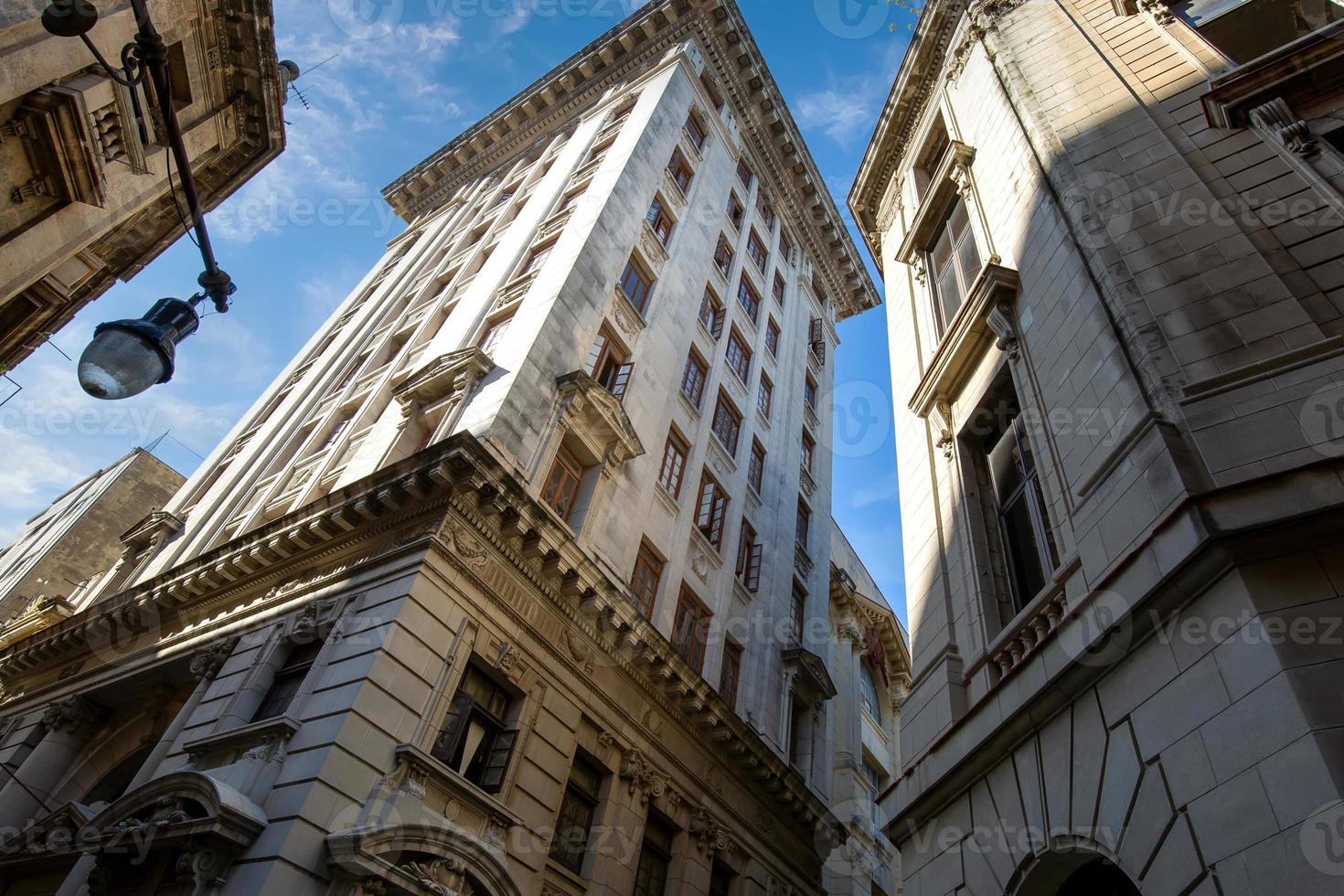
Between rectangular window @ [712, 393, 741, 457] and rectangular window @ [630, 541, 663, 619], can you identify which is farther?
rectangular window @ [712, 393, 741, 457]

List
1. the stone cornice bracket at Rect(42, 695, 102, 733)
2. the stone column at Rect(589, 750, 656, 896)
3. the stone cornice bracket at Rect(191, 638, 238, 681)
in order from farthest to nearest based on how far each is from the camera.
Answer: the stone cornice bracket at Rect(42, 695, 102, 733) → the stone cornice bracket at Rect(191, 638, 238, 681) → the stone column at Rect(589, 750, 656, 896)

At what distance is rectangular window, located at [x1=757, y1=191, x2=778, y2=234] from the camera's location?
3995 centimetres

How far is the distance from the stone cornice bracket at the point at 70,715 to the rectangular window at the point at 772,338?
2430 cm

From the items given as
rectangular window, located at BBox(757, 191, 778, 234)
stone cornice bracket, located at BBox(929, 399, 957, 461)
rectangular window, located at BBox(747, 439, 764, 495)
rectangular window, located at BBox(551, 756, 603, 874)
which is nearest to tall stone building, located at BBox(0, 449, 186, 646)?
rectangular window, located at BBox(551, 756, 603, 874)

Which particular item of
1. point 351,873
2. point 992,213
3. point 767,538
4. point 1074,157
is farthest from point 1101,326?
point 767,538

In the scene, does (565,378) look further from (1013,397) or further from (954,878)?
(954,878)

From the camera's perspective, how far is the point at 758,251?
37.2 metres

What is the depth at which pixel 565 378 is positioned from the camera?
19969 mm

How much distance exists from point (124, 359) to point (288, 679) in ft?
28.3

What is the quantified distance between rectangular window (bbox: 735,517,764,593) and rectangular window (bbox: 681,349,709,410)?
4.19 metres

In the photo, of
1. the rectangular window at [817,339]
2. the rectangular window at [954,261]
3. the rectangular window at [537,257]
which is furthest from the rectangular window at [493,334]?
the rectangular window at [817,339]

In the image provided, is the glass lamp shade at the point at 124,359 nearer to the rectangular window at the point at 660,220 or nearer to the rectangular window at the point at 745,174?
the rectangular window at the point at 660,220

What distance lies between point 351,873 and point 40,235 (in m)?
10.9

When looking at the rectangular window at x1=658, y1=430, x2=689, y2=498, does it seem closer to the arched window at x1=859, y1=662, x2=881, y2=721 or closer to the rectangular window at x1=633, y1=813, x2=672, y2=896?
the rectangular window at x1=633, y1=813, x2=672, y2=896
